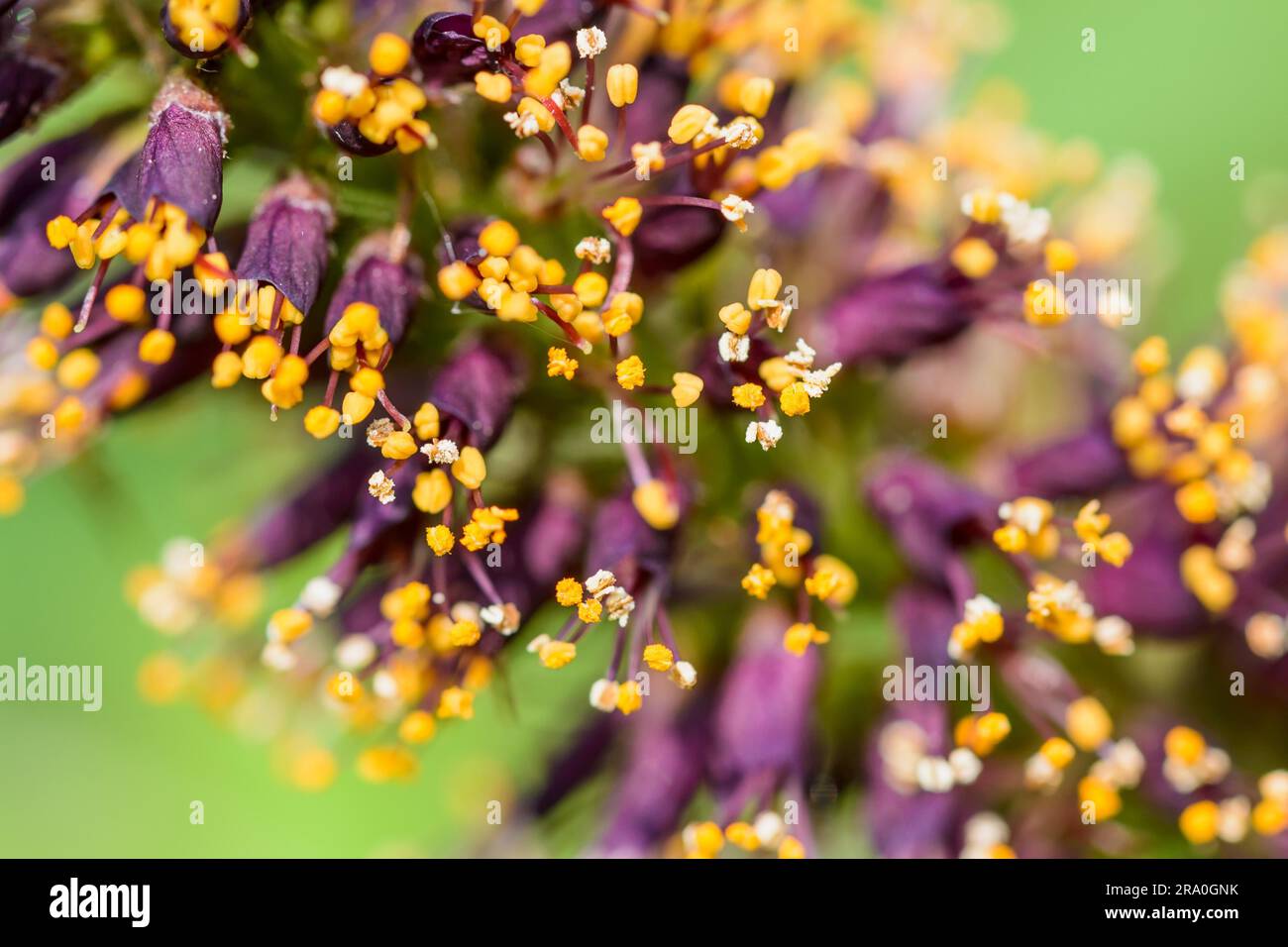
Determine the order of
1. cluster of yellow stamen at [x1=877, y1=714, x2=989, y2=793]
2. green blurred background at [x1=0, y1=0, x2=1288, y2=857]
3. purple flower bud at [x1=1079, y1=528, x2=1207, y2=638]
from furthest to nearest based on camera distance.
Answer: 1. green blurred background at [x1=0, y1=0, x2=1288, y2=857]
2. purple flower bud at [x1=1079, y1=528, x2=1207, y2=638]
3. cluster of yellow stamen at [x1=877, y1=714, x2=989, y2=793]

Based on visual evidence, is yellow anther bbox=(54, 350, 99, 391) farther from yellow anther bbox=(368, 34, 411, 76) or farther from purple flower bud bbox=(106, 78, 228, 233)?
yellow anther bbox=(368, 34, 411, 76)

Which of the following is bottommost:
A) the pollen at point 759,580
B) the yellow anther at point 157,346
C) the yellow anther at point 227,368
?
the pollen at point 759,580

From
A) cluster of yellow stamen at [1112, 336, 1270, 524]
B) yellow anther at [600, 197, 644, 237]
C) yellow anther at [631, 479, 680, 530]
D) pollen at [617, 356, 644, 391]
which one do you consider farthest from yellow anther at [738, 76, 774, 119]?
cluster of yellow stamen at [1112, 336, 1270, 524]

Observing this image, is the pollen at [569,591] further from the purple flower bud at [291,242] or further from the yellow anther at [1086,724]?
the yellow anther at [1086,724]

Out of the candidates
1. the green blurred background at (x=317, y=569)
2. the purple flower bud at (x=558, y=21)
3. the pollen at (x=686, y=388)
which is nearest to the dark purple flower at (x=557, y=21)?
the purple flower bud at (x=558, y=21)

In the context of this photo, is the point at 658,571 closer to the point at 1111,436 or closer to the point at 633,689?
the point at 633,689

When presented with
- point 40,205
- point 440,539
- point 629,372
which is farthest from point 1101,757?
point 40,205
